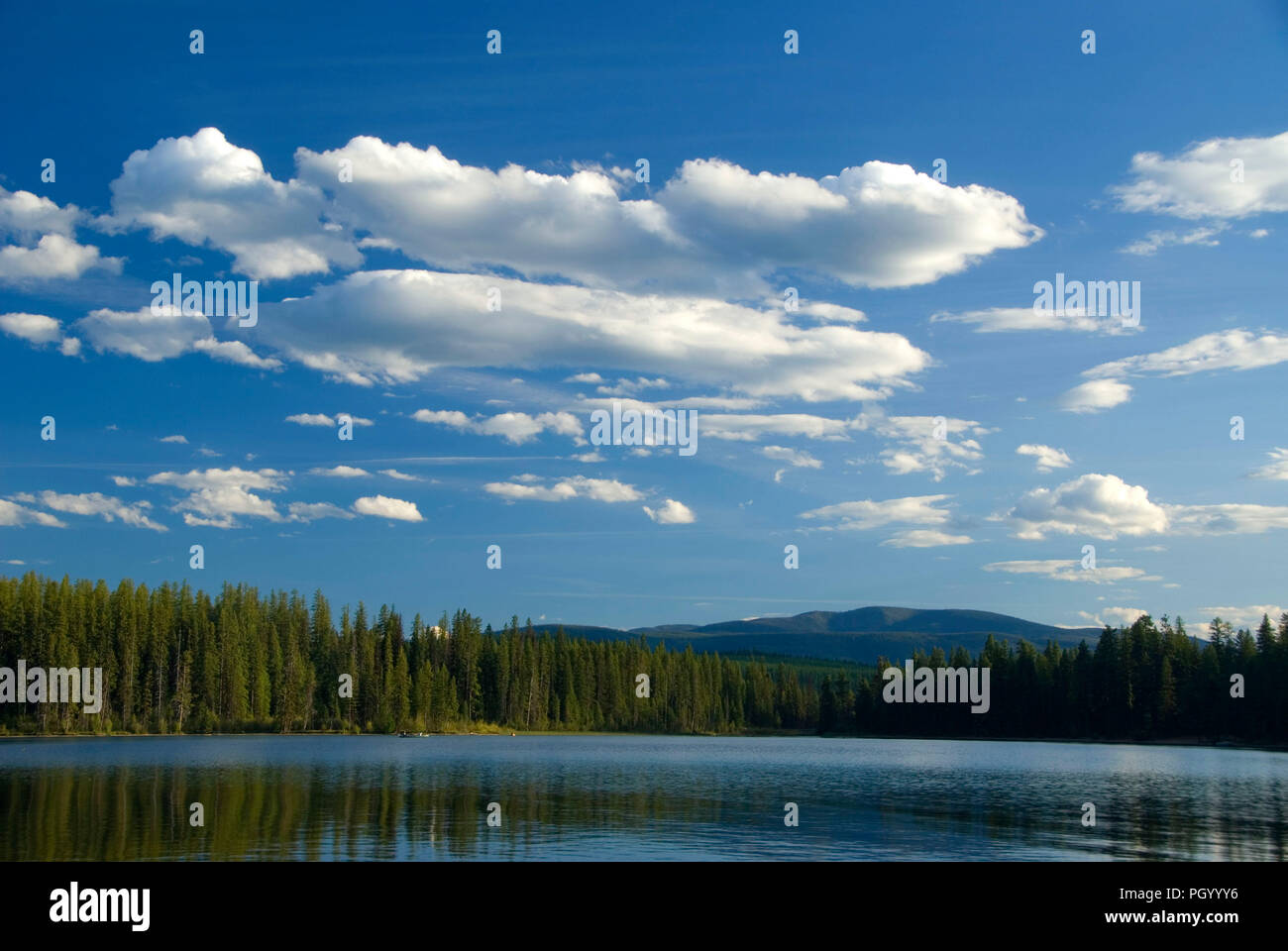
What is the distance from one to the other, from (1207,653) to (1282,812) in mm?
94607

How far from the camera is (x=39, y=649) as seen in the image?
13800cm

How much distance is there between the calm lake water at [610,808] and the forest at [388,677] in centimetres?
4670

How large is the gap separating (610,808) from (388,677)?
12321 centimetres

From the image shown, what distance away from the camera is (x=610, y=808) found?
53125 mm

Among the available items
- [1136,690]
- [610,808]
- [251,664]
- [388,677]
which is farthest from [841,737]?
[610,808]

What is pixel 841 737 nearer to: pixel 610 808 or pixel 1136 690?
pixel 1136 690

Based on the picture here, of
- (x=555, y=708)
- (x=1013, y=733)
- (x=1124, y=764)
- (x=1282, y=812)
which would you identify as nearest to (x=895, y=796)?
(x=1282, y=812)

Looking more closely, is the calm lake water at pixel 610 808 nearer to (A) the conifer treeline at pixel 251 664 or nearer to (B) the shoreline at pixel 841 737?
(B) the shoreline at pixel 841 737

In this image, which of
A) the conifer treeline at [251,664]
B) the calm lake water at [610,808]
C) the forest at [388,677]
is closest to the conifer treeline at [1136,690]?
the forest at [388,677]

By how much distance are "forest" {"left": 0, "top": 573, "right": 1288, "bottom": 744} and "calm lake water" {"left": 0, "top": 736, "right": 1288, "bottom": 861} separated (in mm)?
46702

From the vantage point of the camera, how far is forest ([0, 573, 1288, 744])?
137875 mm

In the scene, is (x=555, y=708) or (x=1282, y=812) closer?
(x=1282, y=812)

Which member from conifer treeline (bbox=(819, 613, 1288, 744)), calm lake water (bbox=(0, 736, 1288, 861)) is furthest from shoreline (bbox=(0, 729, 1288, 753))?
calm lake water (bbox=(0, 736, 1288, 861))
